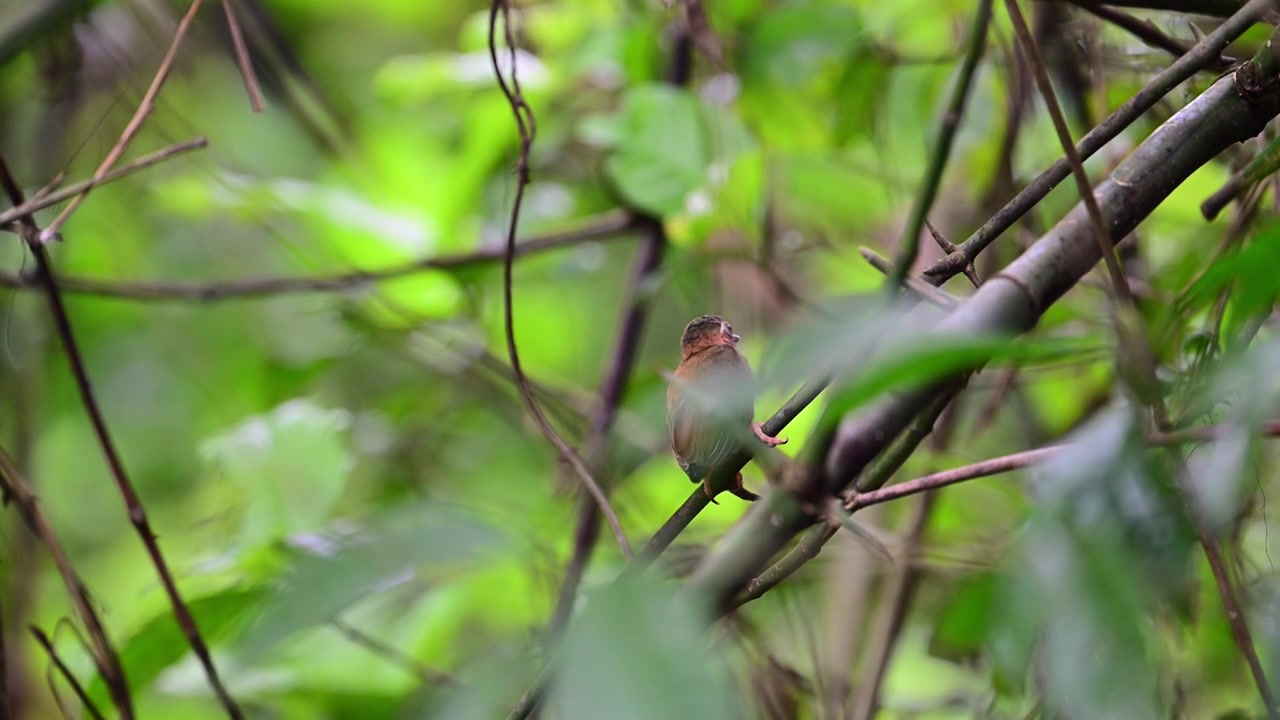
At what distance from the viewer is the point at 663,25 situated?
1.68m

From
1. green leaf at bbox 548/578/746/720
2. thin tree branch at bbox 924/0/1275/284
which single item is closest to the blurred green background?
green leaf at bbox 548/578/746/720

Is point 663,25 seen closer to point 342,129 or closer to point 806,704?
point 342,129

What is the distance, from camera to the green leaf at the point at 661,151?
1420mm

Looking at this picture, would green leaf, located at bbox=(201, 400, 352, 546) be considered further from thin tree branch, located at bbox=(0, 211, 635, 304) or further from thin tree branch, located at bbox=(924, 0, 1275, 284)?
thin tree branch, located at bbox=(924, 0, 1275, 284)

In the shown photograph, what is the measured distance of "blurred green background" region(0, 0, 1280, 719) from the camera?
44cm

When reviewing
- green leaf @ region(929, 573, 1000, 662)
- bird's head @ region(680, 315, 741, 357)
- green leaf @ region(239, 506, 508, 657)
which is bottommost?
green leaf @ region(929, 573, 1000, 662)

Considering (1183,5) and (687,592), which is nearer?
(687,592)

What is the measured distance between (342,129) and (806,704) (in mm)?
1364

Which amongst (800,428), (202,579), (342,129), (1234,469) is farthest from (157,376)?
(1234,469)

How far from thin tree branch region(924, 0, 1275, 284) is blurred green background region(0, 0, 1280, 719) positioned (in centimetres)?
12

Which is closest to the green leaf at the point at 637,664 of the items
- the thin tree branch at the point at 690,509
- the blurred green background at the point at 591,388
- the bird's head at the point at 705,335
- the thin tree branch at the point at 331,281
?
the blurred green background at the point at 591,388

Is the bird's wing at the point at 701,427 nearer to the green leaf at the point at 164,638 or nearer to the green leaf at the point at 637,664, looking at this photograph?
the green leaf at the point at 637,664

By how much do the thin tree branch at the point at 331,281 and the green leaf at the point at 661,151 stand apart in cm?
21

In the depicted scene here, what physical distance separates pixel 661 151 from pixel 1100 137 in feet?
2.73
